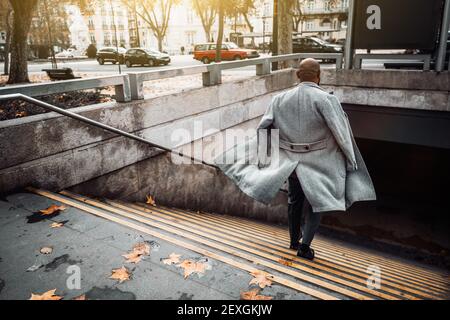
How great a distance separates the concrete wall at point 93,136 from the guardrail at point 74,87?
232 millimetres

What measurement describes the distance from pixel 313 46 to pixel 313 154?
78.9ft

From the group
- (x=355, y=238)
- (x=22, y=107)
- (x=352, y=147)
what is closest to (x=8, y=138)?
(x=22, y=107)

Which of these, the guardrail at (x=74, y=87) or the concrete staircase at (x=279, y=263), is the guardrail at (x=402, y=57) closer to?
the concrete staircase at (x=279, y=263)

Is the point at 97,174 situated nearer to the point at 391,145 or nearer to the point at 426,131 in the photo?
the point at 426,131

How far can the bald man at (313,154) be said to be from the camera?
10.2 ft

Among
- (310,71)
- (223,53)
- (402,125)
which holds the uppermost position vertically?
(223,53)

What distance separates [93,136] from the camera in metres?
4.63

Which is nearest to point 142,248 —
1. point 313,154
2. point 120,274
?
point 120,274

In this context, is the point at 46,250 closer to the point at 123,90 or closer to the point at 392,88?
the point at 123,90

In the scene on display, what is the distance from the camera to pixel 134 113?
5168 mm

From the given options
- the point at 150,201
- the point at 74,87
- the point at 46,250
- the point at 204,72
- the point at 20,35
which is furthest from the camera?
the point at 20,35

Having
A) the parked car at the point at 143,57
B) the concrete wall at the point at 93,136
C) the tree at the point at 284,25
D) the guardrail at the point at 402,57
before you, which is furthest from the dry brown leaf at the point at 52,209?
the parked car at the point at 143,57

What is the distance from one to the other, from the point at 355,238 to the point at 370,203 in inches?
104

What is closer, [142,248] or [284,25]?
[142,248]
